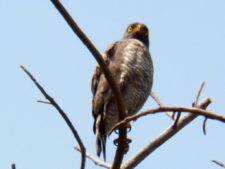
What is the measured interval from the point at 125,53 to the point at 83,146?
9.95 feet

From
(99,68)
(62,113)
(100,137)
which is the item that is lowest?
(100,137)

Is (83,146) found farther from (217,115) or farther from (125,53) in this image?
(125,53)

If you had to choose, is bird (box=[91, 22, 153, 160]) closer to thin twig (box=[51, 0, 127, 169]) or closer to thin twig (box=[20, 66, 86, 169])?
thin twig (box=[51, 0, 127, 169])

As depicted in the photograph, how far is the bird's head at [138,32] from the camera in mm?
7035

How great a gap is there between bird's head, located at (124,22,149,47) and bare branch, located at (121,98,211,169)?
3.58 meters

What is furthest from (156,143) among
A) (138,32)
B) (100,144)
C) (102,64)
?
(138,32)

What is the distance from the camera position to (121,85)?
571cm

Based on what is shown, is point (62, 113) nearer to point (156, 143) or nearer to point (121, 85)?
point (156, 143)

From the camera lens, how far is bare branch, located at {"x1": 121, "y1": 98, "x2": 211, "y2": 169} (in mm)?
3404

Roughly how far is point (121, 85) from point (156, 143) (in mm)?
2259

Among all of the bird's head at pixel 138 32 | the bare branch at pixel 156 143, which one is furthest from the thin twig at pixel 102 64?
the bird's head at pixel 138 32

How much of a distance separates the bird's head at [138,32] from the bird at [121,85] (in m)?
0.87

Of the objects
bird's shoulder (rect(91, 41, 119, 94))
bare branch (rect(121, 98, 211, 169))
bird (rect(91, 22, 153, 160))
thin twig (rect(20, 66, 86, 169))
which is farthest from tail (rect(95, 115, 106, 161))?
thin twig (rect(20, 66, 86, 169))

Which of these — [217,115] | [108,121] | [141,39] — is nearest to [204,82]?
[217,115]
